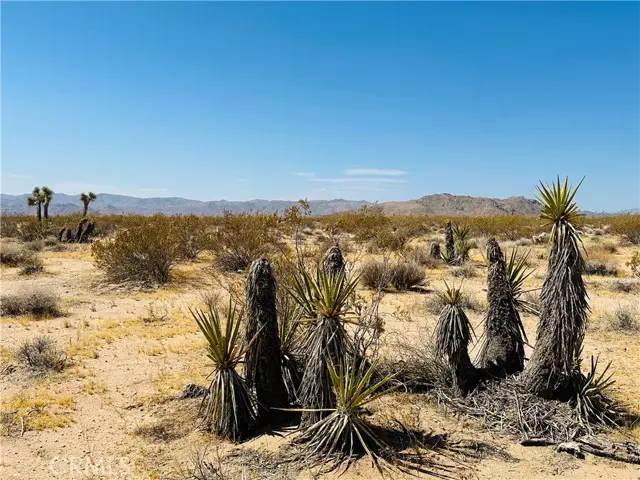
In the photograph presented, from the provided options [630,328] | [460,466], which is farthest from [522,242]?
[460,466]

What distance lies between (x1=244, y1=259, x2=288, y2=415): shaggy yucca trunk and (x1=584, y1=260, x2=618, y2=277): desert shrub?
15902 millimetres

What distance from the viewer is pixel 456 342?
6.20 meters

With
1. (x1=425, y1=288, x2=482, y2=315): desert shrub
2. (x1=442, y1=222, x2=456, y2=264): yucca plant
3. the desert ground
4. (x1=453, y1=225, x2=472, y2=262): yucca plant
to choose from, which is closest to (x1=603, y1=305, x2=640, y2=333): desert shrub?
the desert ground

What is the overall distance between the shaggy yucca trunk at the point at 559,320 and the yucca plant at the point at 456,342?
2.53 feet

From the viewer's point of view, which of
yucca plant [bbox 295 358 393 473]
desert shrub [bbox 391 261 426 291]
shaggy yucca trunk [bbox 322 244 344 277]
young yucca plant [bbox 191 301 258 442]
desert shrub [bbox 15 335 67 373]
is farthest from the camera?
desert shrub [bbox 391 261 426 291]

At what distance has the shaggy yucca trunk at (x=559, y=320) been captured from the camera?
19.0 feet

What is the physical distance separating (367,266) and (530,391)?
31.5 feet

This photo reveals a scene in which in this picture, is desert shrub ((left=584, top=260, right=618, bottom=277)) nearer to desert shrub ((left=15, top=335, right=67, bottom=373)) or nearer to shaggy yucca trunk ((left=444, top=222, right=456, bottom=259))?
shaggy yucca trunk ((left=444, top=222, right=456, bottom=259))

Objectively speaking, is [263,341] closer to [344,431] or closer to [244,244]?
[344,431]

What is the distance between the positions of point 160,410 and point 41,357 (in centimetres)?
309

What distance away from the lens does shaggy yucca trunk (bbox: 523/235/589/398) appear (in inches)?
228

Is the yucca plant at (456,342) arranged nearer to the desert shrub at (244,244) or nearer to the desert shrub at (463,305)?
the desert shrub at (463,305)

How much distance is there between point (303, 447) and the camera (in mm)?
5262

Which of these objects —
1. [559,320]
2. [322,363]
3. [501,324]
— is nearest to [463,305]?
[501,324]
